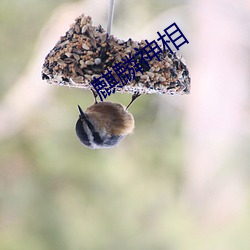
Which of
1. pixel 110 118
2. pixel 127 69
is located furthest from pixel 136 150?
pixel 127 69

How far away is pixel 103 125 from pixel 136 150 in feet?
6.65

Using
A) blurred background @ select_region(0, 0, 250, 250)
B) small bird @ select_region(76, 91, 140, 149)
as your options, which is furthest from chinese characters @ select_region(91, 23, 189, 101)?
blurred background @ select_region(0, 0, 250, 250)

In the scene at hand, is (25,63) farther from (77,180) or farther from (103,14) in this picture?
(77,180)

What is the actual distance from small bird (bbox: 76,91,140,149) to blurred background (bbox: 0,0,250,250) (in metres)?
1.65

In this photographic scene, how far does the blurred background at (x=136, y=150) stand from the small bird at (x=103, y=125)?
5.42 ft

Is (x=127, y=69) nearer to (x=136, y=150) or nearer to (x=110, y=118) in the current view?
(x=110, y=118)

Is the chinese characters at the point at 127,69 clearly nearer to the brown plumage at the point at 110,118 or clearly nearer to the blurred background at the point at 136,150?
the brown plumage at the point at 110,118

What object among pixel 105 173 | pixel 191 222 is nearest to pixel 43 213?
pixel 105 173

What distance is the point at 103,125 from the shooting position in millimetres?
1382

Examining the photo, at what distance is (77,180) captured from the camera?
3.34m

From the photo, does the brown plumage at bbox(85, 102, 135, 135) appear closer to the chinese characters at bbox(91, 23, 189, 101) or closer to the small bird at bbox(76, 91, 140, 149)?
the small bird at bbox(76, 91, 140, 149)

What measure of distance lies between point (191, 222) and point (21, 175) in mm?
1200

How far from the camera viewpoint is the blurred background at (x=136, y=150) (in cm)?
313

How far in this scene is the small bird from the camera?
1351 mm
